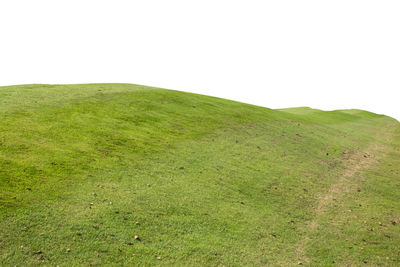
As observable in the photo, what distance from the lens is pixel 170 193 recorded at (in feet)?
32.3

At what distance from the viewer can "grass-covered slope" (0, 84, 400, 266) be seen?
7.26 m

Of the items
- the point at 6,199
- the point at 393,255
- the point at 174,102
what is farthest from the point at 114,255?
the point at 174,102

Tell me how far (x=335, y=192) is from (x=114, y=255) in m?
9.51

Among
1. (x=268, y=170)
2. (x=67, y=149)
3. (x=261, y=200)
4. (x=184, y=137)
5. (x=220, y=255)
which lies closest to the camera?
(x=220, y=255)

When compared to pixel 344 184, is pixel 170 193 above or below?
above

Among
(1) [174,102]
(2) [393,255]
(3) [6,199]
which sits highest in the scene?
(1) [174,102]

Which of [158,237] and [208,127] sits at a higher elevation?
[208,127]

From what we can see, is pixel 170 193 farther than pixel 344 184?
No

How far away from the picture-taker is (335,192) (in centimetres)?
1291

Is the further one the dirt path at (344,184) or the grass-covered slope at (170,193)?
the dirt path at (344,184)

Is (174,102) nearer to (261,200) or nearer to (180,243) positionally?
(261,200)

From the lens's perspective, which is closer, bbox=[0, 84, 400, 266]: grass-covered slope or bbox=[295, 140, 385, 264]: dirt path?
bbox=[0, 84, 400, 266]: grass-covered slope

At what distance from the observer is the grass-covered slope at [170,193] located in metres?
7.26

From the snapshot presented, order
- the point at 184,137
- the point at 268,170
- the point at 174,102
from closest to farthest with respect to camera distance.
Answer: the point at 268,170, the point at 184,137, the point at 174,102
